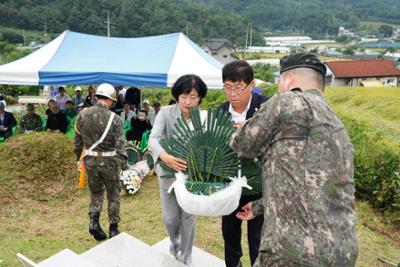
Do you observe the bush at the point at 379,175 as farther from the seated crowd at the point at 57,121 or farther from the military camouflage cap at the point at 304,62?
the military camouflage cap at the point at 304,62

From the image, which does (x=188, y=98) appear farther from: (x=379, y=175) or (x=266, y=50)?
(x=266, y=50)

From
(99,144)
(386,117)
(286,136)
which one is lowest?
(386,117)

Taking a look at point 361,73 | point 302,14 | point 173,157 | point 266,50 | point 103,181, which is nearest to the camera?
point 173,157

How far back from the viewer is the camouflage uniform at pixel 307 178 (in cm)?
132

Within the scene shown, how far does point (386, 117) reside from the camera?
631 inches

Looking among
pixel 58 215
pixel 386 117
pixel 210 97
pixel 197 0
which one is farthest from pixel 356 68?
pixel 197 0

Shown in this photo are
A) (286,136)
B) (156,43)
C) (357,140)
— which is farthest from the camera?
(156,43)

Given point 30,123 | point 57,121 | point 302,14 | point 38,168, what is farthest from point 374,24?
point 38,168

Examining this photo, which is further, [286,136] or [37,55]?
[37,55]

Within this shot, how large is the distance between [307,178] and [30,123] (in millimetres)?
6572

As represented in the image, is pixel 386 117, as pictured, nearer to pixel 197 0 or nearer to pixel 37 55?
pixel 37 55

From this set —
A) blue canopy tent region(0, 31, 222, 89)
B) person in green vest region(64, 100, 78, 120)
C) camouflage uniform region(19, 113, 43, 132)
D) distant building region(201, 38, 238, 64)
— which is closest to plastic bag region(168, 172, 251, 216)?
blue canopy tent region(0, 31, 222, 89)

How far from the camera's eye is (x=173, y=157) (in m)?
1.88

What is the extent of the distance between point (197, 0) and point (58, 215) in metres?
112
